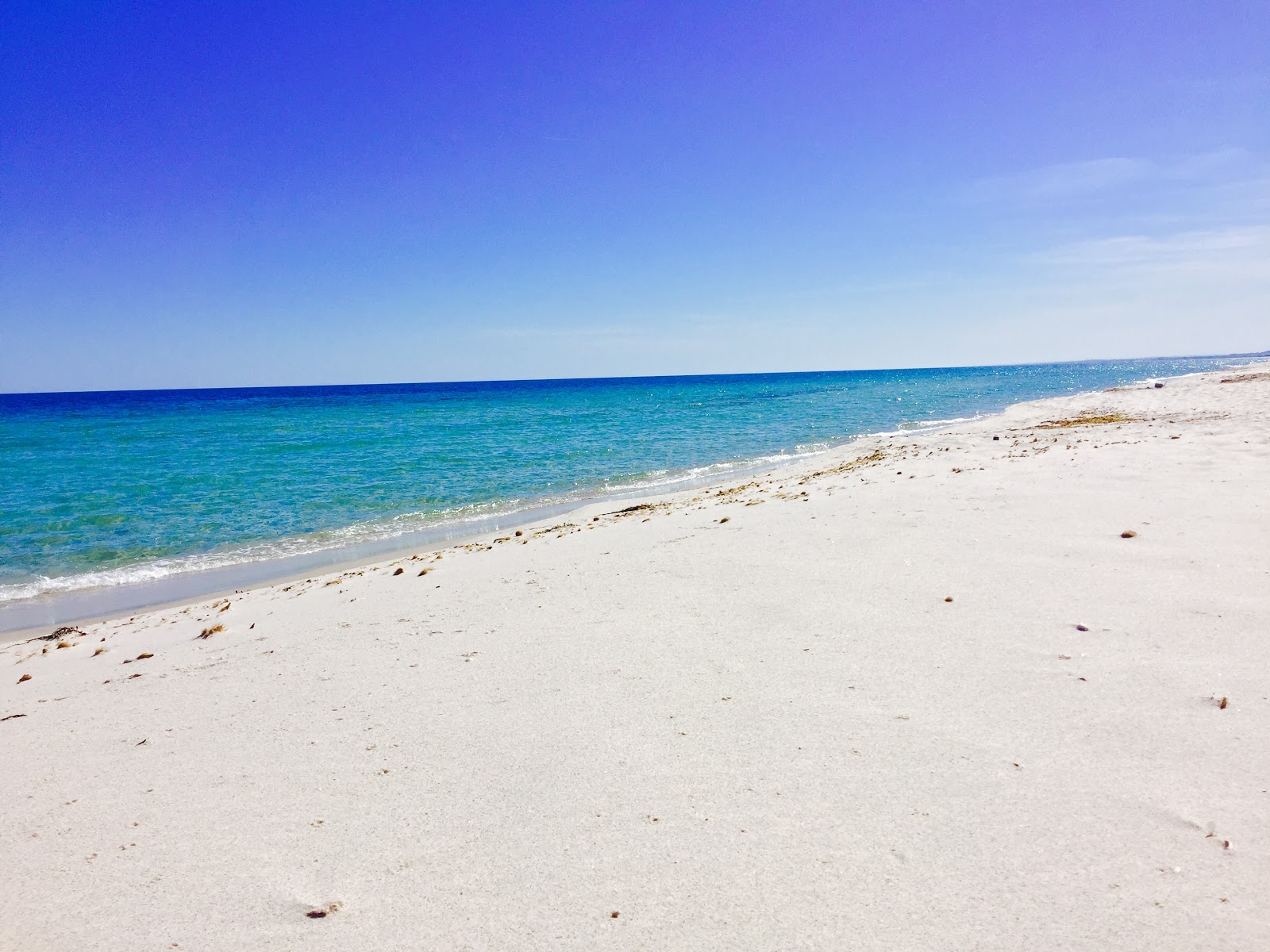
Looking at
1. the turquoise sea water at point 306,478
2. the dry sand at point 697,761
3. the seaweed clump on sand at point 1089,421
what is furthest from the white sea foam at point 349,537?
the seaweed clump on sand at point 1089,421

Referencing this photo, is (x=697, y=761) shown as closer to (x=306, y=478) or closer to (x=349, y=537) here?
(x=349, y=537)

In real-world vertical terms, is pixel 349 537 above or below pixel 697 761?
below

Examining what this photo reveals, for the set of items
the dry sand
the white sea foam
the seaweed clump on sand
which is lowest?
the white sea foam

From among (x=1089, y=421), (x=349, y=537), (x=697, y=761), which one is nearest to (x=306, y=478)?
(x=349, y=537)

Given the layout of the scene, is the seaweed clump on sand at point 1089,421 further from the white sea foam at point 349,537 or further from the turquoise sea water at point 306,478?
the white sea foam at point 349,537

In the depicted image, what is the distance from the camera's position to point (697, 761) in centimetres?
320

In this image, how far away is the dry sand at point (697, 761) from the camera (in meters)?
2.33

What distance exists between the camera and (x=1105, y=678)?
11.9 feet

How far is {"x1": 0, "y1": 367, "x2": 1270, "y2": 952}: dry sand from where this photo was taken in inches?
91.9

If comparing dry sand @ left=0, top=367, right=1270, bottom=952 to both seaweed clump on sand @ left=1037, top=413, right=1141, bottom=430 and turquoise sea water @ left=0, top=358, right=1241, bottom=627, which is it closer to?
turquoise sea water @ left=0, top=358, right=1241, bottom=627

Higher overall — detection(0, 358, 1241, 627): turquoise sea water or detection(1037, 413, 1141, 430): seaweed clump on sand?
detection(1037, 413, 1141, 430): seaweed clump on sand

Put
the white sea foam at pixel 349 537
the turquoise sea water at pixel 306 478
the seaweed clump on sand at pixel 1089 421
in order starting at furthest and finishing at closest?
1. the seaweed clump on sand at pixel 1089 421
2. the turquoise sea water at pixel 306 478
3. the white sea foam at pixel 349 537

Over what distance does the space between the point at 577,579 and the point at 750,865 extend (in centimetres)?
410

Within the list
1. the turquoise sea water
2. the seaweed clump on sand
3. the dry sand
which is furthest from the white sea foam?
the seaweed clump on sand
